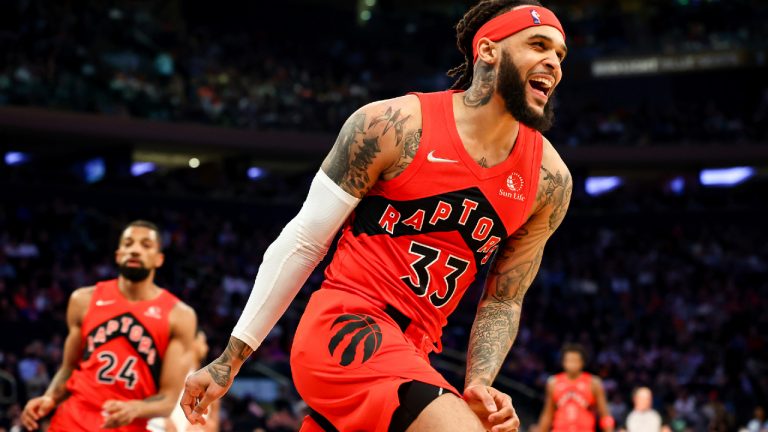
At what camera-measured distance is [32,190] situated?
2167cm

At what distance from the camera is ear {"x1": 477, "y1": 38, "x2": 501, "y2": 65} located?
3422 mm

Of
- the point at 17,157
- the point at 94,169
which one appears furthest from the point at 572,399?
the point at 17,157

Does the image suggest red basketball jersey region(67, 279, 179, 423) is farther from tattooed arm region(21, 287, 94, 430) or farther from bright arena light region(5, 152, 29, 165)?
bright arena light region(5, 152, 29, 165)

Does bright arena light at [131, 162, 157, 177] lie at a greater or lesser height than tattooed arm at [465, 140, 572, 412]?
lesser

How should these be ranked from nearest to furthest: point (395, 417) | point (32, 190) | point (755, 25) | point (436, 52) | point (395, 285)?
point (395, 417), point (395, 285), point (32, 190), point (755, 25), point (436, 52)

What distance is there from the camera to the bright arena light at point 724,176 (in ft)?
97.8

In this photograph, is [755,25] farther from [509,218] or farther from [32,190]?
[509,218]

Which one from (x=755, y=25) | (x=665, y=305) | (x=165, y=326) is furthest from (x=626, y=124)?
(x=165, y=326)

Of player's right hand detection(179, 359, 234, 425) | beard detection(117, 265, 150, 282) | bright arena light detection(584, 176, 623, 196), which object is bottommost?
bright arena light detection(584, 176, 623, 196)

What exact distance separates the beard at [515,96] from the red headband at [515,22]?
0.27 feet

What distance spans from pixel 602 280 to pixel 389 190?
75.5ft

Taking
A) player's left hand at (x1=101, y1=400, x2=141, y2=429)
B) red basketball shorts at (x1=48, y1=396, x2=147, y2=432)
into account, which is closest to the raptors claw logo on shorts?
player's left hand at (x1=101, y1=400, x2=141, y2=429)

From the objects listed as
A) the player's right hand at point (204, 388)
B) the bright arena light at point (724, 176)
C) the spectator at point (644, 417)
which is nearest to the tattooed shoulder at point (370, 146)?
the player's right hand at point (204, 388)

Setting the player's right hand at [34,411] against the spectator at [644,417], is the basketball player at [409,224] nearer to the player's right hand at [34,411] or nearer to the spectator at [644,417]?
the player's right hand at [34,411]
